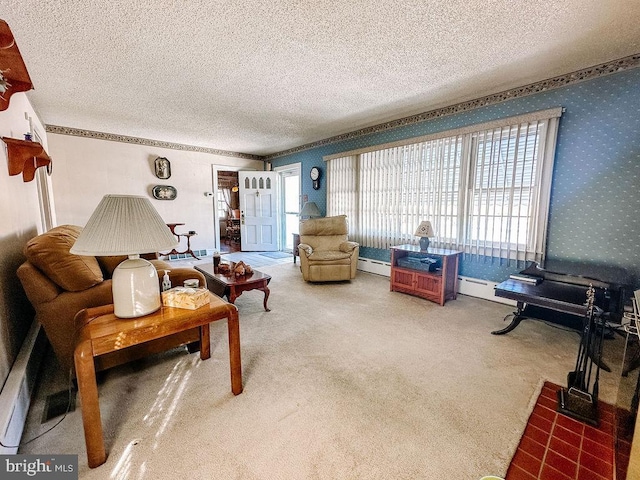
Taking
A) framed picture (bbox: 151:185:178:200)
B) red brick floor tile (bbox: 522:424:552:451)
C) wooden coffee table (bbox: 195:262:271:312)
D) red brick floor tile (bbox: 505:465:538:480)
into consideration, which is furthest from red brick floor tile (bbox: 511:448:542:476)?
framed picture (bbox: 151:185:178:200)

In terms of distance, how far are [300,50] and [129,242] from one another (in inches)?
79.5

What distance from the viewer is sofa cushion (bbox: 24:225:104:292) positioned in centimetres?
156

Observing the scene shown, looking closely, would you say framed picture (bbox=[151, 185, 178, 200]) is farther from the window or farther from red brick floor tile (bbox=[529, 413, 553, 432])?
red brick floor tile (bbox=[529, 413, 553, 432])

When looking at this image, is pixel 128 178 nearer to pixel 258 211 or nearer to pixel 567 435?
pixel 258 211

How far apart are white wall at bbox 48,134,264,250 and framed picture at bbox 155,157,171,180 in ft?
0.32

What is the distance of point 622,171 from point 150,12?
13.2 ft

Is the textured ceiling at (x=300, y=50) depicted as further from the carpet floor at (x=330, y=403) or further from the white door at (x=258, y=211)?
the white door at (x=258, y=211)

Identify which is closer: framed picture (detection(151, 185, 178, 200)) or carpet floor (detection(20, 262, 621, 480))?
carpet floor (detection(20, 262, 621, 480))

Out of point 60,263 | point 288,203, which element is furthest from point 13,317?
point 288,203

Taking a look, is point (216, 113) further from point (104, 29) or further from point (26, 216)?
point (26, 216)

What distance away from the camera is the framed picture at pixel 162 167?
5.49 metres

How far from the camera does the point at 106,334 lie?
1212 millimetres

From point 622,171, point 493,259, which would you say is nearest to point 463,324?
point 493,259

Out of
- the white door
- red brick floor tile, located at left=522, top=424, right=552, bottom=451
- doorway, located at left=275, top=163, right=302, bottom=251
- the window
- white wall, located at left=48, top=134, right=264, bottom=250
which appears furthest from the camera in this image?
doorway, located at left=275, top=163, right=302, bottom=251
